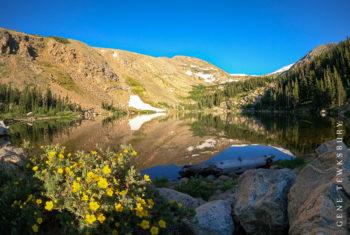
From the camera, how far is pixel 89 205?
17.6 ft

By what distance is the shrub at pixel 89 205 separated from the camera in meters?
5.52

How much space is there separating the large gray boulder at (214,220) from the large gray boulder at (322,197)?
Result: 6.89 feet

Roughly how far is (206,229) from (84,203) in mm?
4565

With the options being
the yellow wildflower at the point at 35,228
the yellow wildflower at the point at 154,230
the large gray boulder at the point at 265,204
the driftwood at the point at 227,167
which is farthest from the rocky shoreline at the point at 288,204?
the driftwood at the point at 227,167

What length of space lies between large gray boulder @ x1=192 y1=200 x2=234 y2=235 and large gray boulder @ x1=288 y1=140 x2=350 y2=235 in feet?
6.89

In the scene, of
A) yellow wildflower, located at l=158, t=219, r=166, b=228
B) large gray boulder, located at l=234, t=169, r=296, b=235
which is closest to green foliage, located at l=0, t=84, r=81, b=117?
large gray boulder, located at l=234, t=169, r=296, b=235

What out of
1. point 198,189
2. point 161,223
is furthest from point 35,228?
point 198,189

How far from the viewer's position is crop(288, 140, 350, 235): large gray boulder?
20.2 ft

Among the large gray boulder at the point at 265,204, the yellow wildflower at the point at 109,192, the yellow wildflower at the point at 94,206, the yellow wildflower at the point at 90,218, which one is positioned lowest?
the large gray boulder at the point at 265,204

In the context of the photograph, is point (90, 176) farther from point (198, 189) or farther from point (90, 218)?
point (198, 189)

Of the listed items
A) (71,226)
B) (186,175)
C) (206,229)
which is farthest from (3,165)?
(186,175)

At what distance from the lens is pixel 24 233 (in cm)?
598

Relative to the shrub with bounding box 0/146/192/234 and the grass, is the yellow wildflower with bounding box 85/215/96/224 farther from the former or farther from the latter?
the grass

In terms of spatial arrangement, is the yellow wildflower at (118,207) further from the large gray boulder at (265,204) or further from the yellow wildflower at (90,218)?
the large gray boulder at (265,204)
